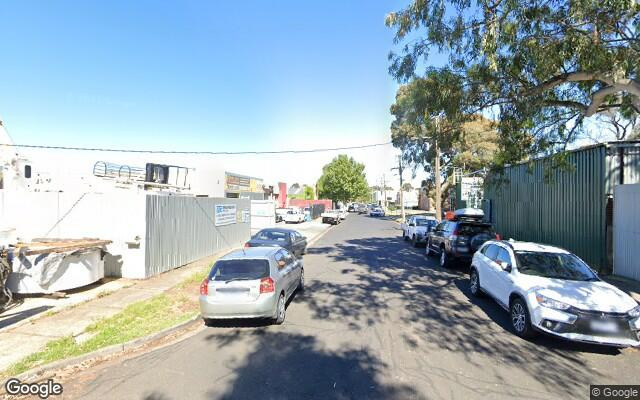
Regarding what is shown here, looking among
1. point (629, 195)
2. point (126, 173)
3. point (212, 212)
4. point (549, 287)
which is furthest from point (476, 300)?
point (126, 173)

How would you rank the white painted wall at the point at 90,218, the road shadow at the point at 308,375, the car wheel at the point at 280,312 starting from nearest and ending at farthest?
the road shadow at the point at 308,375 < the car wheel at the point at 280,312 < the white painted wall at the point at 90,218

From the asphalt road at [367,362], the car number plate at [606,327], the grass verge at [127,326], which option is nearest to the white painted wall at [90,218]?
the grass verge at [127,326]

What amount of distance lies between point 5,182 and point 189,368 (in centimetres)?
1023

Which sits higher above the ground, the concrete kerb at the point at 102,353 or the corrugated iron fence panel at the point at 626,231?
the corrugated iron fence panel at the point at 626,231

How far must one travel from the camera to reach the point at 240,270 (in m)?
6.79

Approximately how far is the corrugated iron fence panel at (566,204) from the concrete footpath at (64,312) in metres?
10.9

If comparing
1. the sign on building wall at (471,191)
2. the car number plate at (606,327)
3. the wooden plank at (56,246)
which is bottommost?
the car number plate at (606,327)

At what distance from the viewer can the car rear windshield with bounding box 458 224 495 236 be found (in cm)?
1194

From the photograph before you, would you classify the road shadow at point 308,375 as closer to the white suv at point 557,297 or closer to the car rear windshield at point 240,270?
the car rear windshield at point 240,270

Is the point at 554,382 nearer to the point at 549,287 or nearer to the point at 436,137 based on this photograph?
the point at 549,287

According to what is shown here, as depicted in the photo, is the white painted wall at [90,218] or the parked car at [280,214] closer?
the white painted wall at [90,218]

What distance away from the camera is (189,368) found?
505cm

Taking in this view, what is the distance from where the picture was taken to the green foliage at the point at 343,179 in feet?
242

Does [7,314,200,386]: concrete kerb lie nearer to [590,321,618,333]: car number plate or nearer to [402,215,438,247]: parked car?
[590,321,618,333]: car number plate
